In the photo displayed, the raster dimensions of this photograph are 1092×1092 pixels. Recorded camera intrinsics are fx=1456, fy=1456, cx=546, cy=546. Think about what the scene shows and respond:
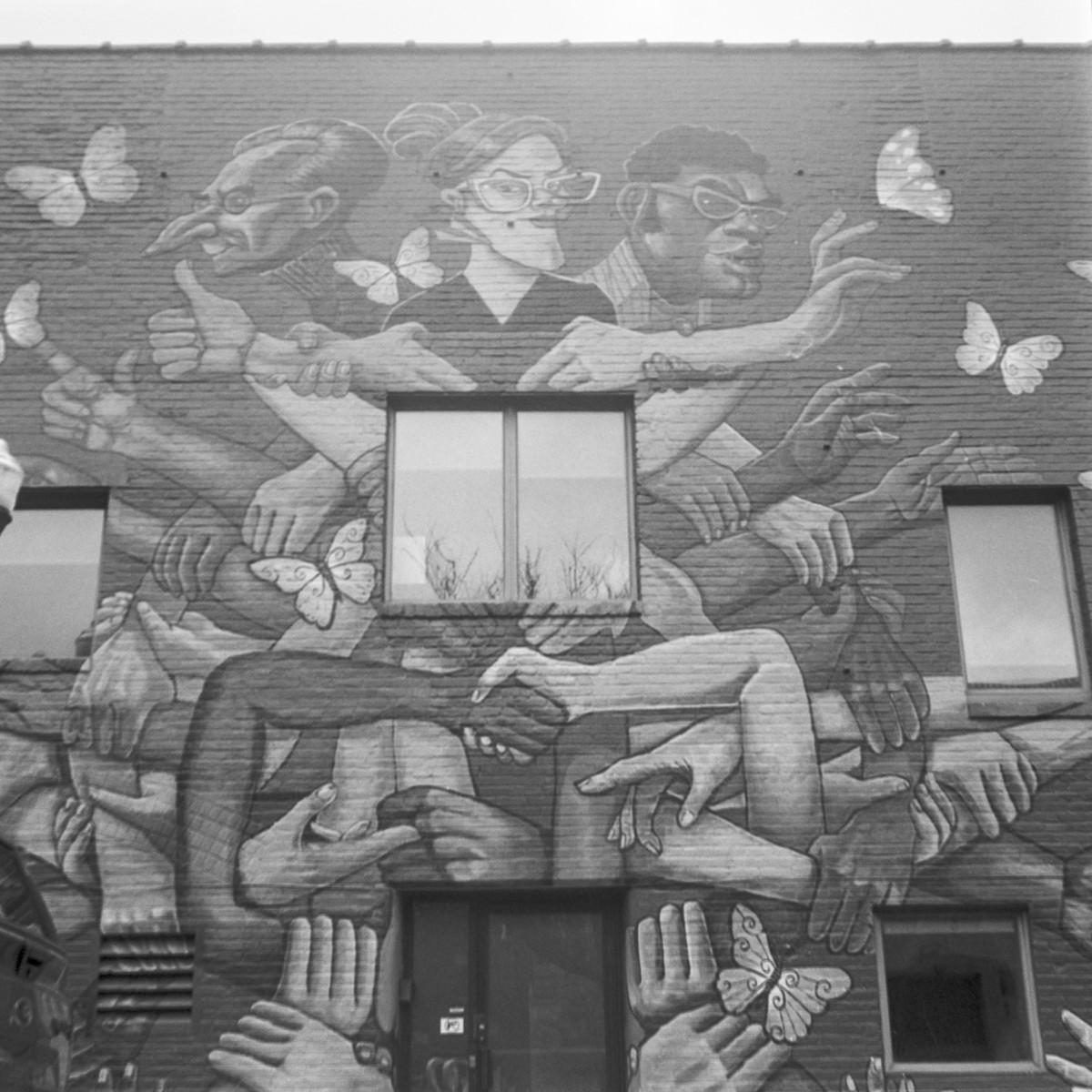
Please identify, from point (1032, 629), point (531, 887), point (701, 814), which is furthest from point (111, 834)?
point (1032, 629)

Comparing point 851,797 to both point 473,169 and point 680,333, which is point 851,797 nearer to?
point 680,333

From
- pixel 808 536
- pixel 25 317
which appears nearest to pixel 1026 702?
pixel 808 536

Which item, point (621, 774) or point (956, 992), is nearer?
point (956, 992)

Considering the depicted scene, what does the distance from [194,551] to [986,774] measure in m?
5.92

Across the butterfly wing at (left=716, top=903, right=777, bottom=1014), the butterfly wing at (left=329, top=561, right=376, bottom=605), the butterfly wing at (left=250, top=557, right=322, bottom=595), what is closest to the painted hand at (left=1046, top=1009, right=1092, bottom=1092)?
the butterfly wing at (left=716, top=903, right=777, bottom=1014)

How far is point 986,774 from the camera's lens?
404 inches

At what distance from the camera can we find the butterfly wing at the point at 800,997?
971 cm

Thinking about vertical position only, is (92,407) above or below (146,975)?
above

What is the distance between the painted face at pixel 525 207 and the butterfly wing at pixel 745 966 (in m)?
5.19

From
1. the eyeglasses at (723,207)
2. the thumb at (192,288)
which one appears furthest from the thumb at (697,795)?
the thumb at (192,288)

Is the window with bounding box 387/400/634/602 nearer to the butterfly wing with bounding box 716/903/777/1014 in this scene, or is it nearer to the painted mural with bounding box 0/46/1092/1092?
the painted mural with bounding box 0/46/1092/1092

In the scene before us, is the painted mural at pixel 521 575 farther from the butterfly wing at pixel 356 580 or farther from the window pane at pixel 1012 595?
the window pane at pixel 1012 595

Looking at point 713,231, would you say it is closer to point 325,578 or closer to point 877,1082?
point 325,578

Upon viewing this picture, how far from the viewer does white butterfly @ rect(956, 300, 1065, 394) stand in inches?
444
